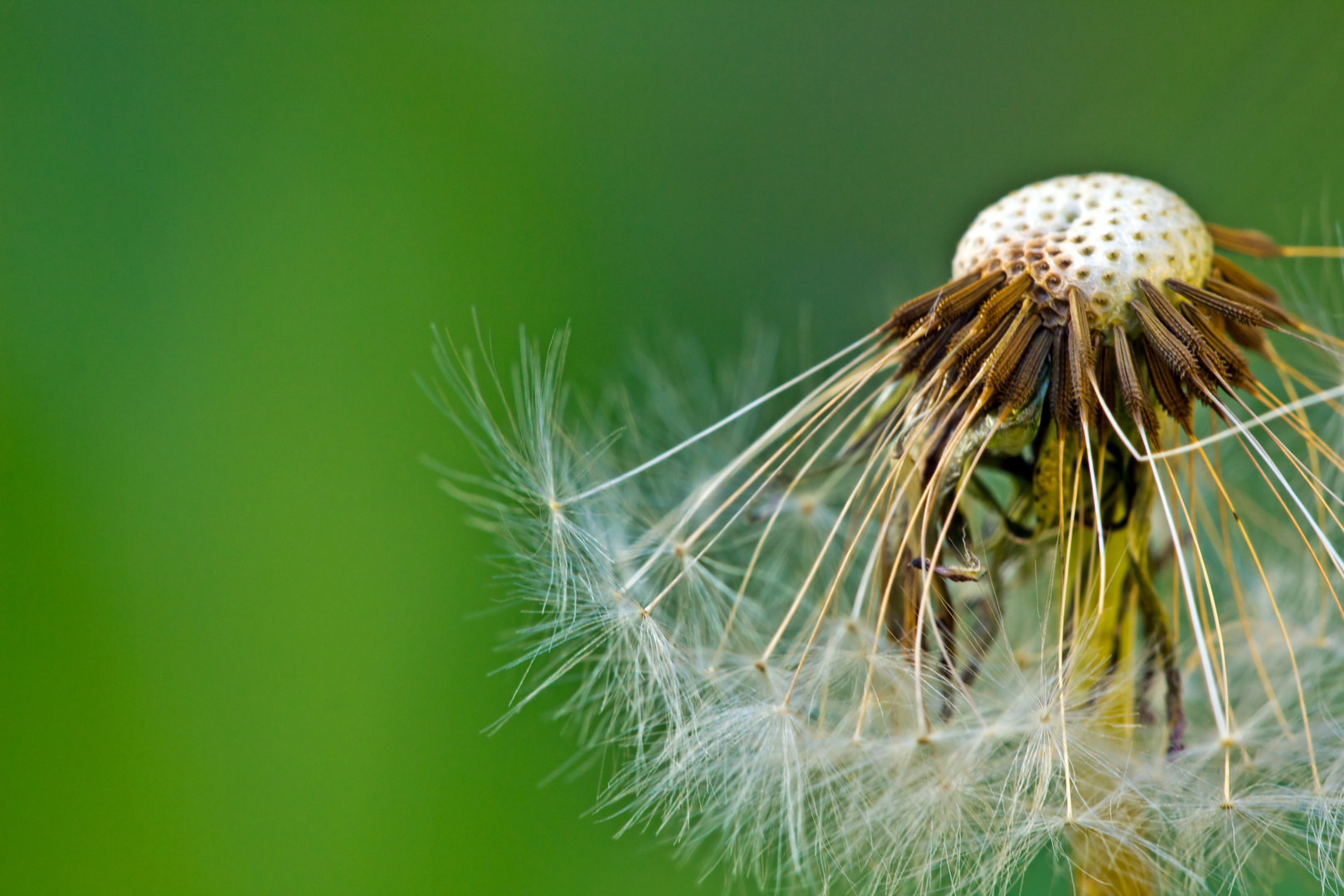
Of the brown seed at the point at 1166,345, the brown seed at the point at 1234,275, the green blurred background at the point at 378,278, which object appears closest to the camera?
the brown seed at the point at 1166,345

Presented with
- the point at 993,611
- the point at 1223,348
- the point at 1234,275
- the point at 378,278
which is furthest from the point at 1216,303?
the point at 378,278

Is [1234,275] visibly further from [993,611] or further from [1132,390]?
[993,611]

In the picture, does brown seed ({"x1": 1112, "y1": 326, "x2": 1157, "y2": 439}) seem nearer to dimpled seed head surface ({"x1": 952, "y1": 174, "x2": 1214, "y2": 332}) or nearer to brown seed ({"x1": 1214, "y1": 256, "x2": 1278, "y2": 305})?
dimpled seed head surface ({"x1": 952, "y1": 174, "x2": 1214, "y2": 332})

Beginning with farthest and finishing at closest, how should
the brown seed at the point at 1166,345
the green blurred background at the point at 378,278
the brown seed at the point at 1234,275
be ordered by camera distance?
the green blurred background at the point at 378,278
the brown seed at the point at 1234,275
the brown seed at the point at 1166,345

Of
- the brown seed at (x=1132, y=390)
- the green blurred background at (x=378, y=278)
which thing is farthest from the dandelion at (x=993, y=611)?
the green blurred background at (x=378, y=278)

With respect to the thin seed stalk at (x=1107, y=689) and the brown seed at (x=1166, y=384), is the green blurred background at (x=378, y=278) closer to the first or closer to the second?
the thin seed stalk at (x=1107, y=689)

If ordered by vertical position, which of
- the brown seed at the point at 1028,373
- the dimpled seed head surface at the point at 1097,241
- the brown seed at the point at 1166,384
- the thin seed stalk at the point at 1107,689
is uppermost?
the dimpled seed head surface at the point at 1097,241
